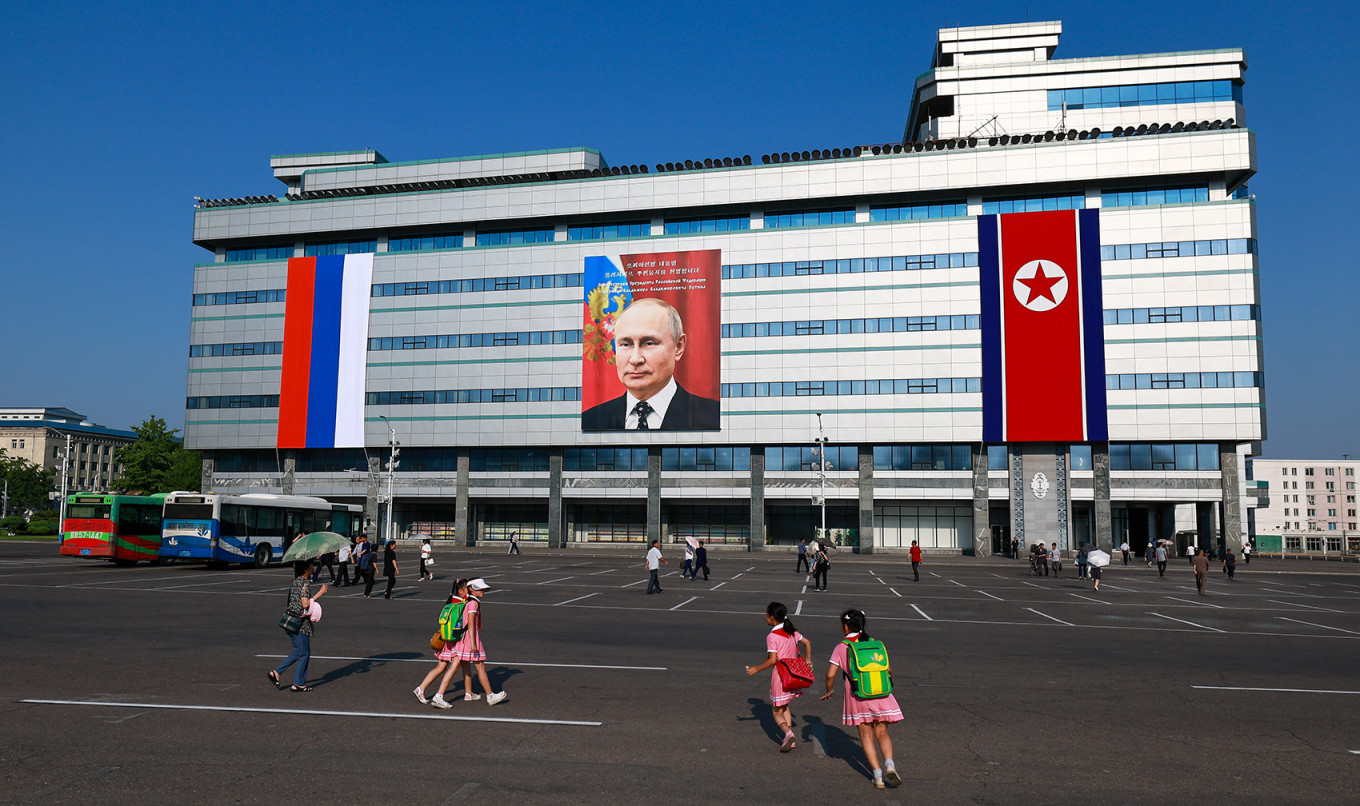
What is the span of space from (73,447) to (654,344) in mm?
155690

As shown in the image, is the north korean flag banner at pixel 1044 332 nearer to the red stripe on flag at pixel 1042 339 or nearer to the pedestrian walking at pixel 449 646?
the red stripe on flag at pixel 1042 339

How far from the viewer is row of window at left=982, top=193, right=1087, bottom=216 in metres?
67.3

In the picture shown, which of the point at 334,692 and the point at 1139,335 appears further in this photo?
the point at 1139,335

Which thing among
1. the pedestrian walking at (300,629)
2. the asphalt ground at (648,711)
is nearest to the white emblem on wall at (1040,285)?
the asphalt ground at (648,711)

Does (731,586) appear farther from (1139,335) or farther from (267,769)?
(1139,335)

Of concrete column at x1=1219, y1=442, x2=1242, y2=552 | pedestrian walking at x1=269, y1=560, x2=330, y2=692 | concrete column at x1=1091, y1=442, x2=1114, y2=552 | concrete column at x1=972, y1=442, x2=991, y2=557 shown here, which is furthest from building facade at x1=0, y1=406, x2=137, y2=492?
pedestrian walking at x1=269, y1=560, x2=330, y2=692

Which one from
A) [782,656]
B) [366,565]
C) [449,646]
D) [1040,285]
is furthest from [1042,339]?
[449,646]

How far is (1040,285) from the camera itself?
2584 inches

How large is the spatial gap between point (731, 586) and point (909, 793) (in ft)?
83.6

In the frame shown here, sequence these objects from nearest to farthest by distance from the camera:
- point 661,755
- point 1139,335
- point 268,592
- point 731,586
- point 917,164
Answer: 1. point 661,755
2. point 268,592
3. point 731,586
4. point 1139,335
5. point 917,164

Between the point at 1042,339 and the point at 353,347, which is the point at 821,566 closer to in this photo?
the point at 1042,339

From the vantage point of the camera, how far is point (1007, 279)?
6612 centimetres

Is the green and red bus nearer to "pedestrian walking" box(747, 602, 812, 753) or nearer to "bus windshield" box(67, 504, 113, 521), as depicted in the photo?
"bus windshield" box(67, 504, 113, 521)

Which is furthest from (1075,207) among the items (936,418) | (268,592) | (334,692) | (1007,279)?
(334,692)
